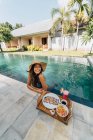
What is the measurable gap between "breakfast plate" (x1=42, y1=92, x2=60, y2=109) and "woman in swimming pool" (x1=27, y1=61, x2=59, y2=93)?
63 cm

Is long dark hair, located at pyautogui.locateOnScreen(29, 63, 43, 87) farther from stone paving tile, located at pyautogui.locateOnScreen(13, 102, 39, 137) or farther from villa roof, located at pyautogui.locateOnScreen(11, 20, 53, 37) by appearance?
villa roof, located at pyautogui.locateOnScreen(11, 20, 53, 37)

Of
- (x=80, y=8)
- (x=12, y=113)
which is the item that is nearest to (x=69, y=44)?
(x=80, y=8)

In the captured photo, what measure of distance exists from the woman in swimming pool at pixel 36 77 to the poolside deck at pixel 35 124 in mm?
520

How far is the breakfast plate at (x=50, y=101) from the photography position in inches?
81.9

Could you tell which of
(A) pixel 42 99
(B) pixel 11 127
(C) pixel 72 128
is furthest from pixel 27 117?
(C) pixel 72 128

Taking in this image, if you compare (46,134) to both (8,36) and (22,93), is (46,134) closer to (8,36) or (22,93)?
(22,93)

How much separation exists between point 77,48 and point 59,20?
5.33 m

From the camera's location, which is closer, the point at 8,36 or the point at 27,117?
the point at 27,117

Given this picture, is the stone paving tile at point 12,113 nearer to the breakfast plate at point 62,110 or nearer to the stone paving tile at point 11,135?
the stone paving tile at point 11,135

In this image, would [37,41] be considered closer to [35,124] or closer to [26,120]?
[26,120]

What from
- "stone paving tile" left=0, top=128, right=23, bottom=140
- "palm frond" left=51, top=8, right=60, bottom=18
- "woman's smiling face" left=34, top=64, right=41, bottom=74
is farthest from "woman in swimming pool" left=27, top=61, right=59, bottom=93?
"palm frond" left=51, top=8, right=60, bottom=18

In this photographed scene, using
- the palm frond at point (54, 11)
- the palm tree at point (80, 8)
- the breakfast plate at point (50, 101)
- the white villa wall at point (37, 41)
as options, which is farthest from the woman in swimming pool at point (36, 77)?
the white villa wall at point (37, 41)

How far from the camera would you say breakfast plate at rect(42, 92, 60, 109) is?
2.08m

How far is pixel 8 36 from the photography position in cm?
1830
